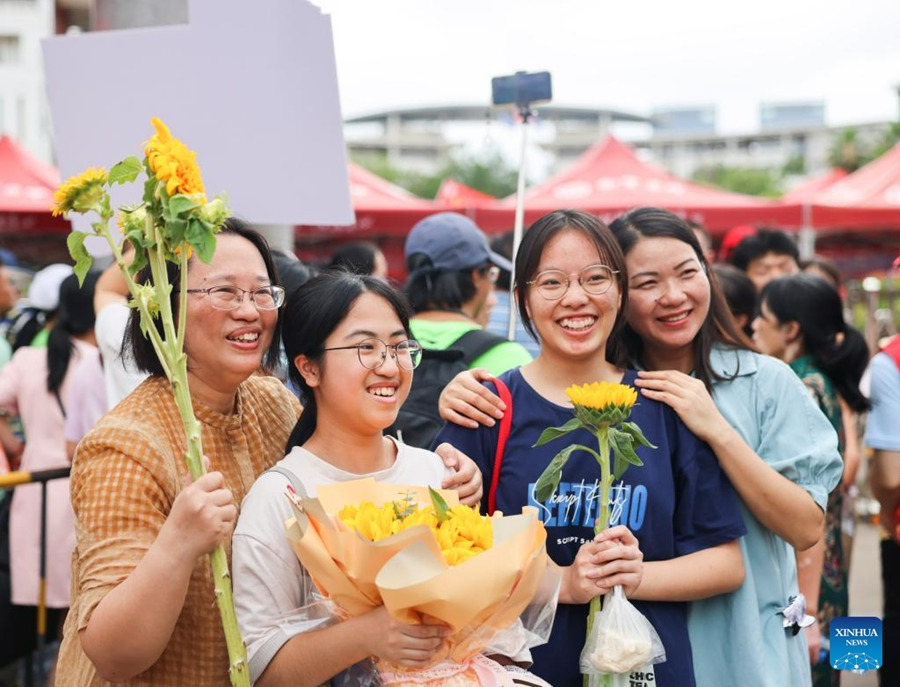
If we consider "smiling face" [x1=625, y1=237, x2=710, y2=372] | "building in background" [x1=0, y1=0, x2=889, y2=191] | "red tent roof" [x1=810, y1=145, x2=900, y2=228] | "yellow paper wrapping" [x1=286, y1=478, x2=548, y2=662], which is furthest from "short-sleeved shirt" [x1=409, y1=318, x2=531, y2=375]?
"building in background" [x1=0, y1=0, x2=889, y2=191]

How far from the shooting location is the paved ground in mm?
5496

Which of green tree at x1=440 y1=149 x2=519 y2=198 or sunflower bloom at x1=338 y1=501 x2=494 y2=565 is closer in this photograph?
sunflower bloom at x1=338 y1=501 x2=494 y2=565

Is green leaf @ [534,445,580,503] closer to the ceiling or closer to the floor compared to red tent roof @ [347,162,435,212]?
closer to the floor

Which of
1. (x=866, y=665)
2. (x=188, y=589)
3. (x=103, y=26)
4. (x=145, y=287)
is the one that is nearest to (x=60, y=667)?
(x=188, y=589)

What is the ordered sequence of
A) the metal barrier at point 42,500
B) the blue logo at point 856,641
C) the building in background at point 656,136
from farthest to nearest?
1. the building in background at point 656,136
2. the metal barrier at point 42,500
3. the blue logo at point 856,641

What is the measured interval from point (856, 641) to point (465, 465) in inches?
43.5

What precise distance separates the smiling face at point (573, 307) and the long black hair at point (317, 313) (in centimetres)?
33

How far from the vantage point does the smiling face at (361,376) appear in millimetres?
2059

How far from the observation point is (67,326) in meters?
4.88

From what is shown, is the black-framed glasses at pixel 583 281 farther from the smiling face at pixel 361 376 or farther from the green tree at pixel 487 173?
the green tree at pixel 487 173

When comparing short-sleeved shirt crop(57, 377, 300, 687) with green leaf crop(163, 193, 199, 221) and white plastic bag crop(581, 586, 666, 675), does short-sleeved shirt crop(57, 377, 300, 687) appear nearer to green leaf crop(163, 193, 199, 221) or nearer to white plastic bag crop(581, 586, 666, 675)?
green leaf crop(163, 193, 199, 221)

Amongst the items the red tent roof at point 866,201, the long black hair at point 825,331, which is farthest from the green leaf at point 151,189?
the red tent roof at point 866,201

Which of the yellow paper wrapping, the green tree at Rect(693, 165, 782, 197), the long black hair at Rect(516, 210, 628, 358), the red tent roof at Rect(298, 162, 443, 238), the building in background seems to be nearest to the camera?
the yellow paper wrapping

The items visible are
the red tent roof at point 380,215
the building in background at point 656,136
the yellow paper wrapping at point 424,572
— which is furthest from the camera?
the building in background at point 656,136
